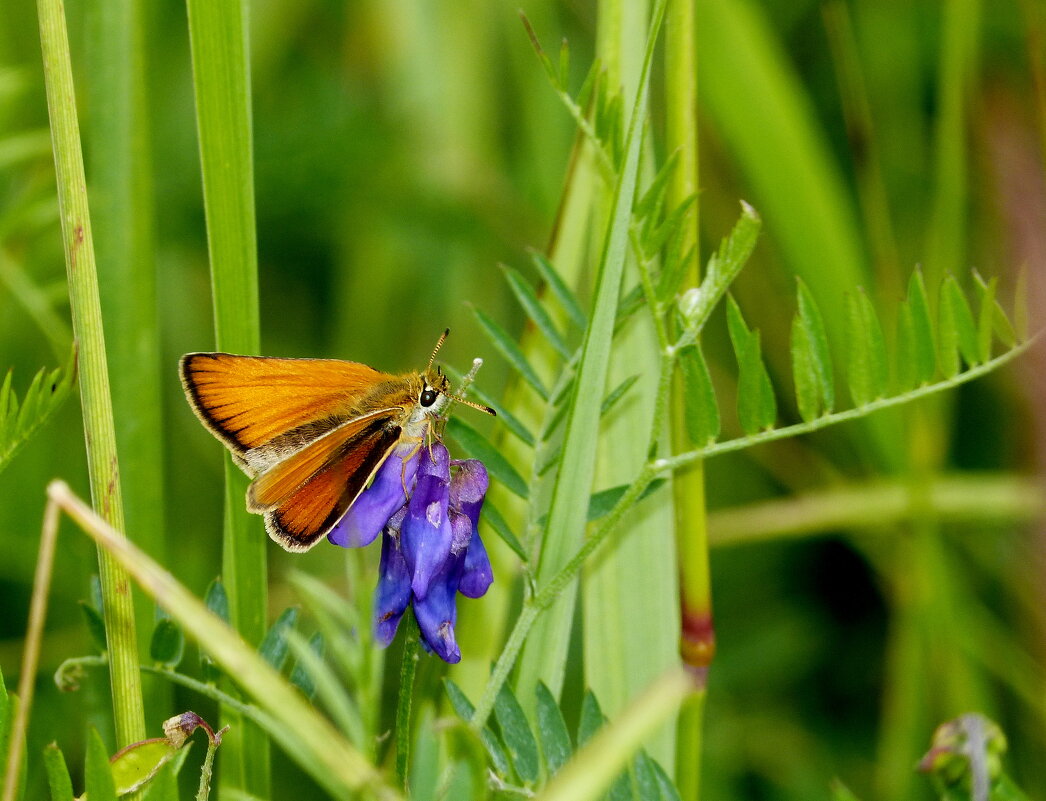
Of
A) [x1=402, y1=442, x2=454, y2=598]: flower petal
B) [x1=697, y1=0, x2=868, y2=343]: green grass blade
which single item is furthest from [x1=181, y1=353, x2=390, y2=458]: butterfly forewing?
[x1=697, y1=0, x2=868, y2=343]: green grass blade

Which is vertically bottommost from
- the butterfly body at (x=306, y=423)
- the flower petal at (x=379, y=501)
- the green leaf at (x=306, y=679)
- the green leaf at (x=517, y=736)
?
the green leaf at (x=517, y=736)

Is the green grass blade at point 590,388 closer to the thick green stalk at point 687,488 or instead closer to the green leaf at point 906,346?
the thick green stalk at point 687,488

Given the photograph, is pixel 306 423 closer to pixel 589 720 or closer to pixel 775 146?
pixel 589 720

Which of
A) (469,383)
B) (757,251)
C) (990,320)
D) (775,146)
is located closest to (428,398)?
(469,383)

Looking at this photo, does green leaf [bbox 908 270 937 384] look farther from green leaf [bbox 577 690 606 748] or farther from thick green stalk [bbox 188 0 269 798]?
thick green stalk [bbox 188 0 269 798]

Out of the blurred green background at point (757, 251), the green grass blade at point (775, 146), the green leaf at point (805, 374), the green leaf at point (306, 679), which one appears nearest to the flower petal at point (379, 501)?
the green leaf at point (306, 679)
